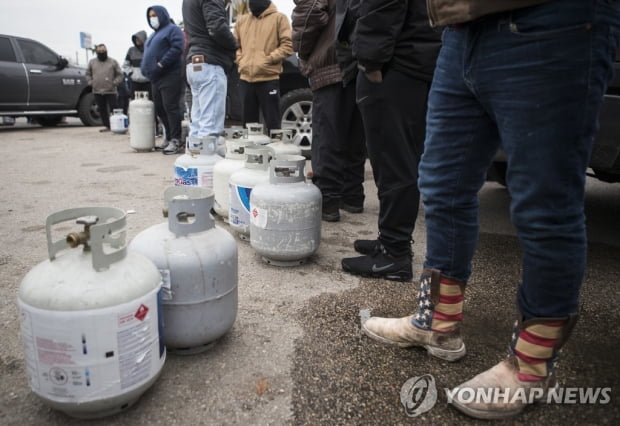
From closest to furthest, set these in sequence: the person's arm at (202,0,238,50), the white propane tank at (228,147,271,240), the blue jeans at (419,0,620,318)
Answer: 1. the blue jeans at (419,0,620,318)
2. the white propane tank at (228,147,271,240)
3. the person's arm at (202,0,238,50)

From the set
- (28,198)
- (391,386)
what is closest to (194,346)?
(391,386)

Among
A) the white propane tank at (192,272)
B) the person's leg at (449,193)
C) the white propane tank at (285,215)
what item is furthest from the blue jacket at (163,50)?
the person's leg at (449,193)

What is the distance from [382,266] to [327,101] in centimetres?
131

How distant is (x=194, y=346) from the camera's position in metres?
1.62

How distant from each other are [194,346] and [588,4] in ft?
4.93

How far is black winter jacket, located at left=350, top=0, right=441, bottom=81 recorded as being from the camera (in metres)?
2.03

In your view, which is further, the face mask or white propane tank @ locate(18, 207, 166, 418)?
the face mask

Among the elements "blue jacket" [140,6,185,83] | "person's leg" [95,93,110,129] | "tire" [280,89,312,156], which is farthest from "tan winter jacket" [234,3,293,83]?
"person's leg" [95,93,110,129]

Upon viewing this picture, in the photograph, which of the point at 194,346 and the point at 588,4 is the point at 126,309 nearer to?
the point at 194,346

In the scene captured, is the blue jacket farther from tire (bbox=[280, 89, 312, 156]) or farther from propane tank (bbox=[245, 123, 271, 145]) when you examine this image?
propane tank (bbox=[245, 123, 271, 145])

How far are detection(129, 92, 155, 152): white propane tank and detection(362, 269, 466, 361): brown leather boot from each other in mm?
5857

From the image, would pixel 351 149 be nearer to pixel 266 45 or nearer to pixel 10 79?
pixel 266 45

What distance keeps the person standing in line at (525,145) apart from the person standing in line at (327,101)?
5.35 feet

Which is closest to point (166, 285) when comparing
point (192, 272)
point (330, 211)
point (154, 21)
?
point (192, 272)
